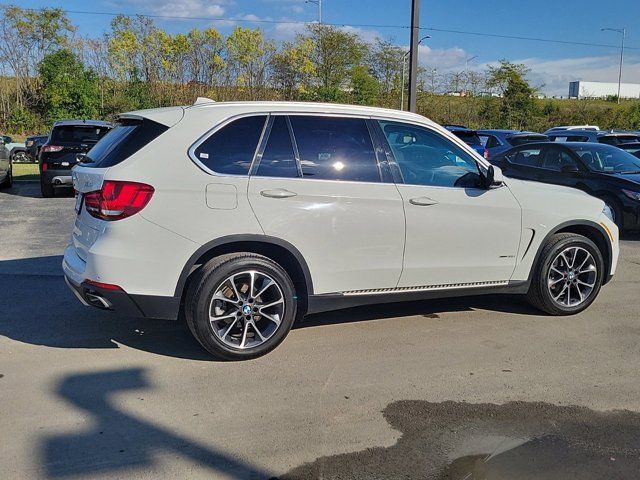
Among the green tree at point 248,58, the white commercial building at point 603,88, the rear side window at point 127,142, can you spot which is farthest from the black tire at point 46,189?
the white commercial building at point 603,88

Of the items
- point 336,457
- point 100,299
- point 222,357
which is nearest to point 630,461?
point 336,457

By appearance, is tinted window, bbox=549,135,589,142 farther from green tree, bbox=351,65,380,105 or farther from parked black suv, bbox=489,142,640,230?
green tree, bbox=351,65,380,105

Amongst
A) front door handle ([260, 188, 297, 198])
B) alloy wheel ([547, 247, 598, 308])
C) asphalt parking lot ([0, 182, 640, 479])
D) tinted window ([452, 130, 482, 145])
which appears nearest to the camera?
asphalt parking lot ([0, 182, 640, 479])

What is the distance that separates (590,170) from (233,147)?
7.67 m

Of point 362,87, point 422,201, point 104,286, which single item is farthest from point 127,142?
point 362,87

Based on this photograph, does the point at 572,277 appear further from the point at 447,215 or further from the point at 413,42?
the point at 413,42

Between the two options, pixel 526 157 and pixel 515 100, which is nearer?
pixel 526 157

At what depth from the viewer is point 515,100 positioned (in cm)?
3556

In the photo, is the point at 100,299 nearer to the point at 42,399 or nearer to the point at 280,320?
the point at 42,399

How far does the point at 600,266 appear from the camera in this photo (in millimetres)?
5602

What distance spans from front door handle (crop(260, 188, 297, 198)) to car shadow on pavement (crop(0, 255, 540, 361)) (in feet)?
4.34

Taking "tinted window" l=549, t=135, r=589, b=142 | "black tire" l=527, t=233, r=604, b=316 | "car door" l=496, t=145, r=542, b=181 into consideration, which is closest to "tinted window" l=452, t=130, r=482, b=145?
"tinted window" l=549, t=135, r=589, b=142

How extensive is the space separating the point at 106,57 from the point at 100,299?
30.8 m

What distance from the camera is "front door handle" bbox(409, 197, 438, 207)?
15.5ft
